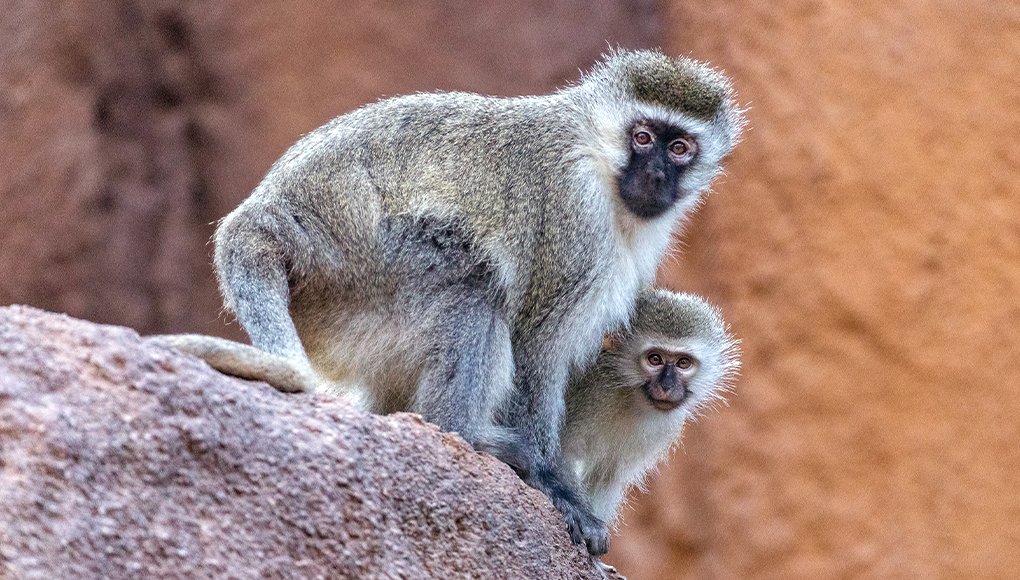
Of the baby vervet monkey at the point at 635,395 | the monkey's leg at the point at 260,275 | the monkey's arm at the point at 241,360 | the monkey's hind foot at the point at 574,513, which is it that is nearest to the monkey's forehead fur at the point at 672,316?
the baby vervet monkey at the point at 635,395

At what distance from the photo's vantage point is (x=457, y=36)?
27.9 feet

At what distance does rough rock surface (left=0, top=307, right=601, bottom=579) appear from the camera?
2459mm

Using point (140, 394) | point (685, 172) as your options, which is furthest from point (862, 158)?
point (140, 394)

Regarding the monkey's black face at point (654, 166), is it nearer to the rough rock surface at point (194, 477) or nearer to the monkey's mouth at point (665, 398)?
the monkey's mouth at point (665, 398)

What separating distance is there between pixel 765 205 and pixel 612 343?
396 centimetres

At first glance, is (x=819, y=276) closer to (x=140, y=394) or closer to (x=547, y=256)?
(x=547, y=256)

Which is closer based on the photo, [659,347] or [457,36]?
[659,347]

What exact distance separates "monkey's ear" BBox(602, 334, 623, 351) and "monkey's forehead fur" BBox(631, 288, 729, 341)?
8cm

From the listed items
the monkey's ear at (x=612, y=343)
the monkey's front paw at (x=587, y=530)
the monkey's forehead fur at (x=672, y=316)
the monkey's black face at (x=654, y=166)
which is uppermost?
the monkey's black face at (x=654, y=166)

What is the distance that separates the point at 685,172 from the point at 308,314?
1.73 metres

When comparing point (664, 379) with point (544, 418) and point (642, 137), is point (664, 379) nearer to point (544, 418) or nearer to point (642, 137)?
point (544, 418)

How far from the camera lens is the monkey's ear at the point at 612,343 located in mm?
4941

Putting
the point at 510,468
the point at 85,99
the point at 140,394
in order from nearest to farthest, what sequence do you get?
the point at 140,394 → the point at 510,468 → the point at 85,99

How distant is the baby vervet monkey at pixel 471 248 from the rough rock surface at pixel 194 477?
59 centimetres
